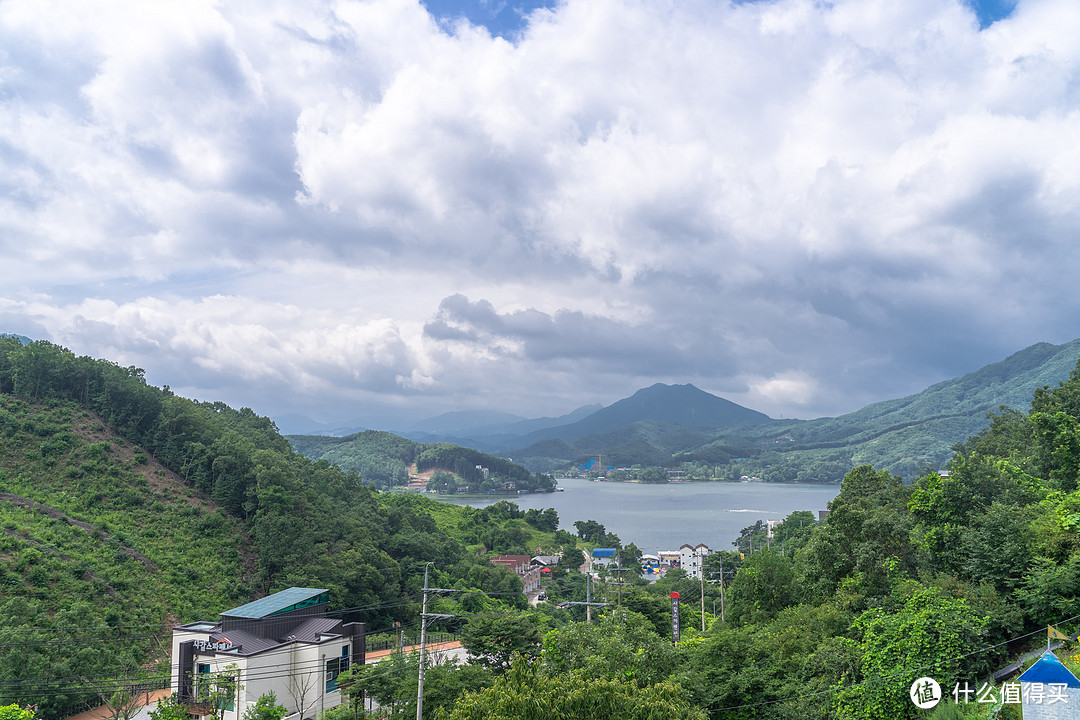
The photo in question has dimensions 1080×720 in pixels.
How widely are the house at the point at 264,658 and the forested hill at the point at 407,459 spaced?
319 ft

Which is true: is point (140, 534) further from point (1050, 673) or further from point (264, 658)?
point (1050, 673)

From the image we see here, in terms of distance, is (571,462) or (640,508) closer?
(640,508)

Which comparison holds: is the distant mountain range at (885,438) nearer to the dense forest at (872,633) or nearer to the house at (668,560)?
the house at (668,560)

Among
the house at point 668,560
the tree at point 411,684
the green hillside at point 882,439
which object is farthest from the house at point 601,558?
the green hillside at point 882,439

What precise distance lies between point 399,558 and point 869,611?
1040 inches

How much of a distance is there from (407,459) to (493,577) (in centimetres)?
8847

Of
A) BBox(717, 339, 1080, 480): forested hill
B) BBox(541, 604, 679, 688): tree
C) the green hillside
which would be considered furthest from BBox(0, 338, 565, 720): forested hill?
BBox(717, 339, 1080, 480): forested hill

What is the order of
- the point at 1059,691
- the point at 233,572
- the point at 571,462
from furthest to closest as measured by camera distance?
the point at 571,462 < the point at 233,572 < the point at 1059,691

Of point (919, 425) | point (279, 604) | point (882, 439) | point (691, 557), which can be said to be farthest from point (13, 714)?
point (919, 425)

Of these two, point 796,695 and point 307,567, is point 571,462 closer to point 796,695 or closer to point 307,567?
point 307,567

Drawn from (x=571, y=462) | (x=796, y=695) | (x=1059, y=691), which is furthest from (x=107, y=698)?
(x=571, y=462)

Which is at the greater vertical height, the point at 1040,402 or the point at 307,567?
the point at 1040,402

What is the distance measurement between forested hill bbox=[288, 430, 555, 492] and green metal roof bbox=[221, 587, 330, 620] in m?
96.1

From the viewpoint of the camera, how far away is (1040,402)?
2142cm
